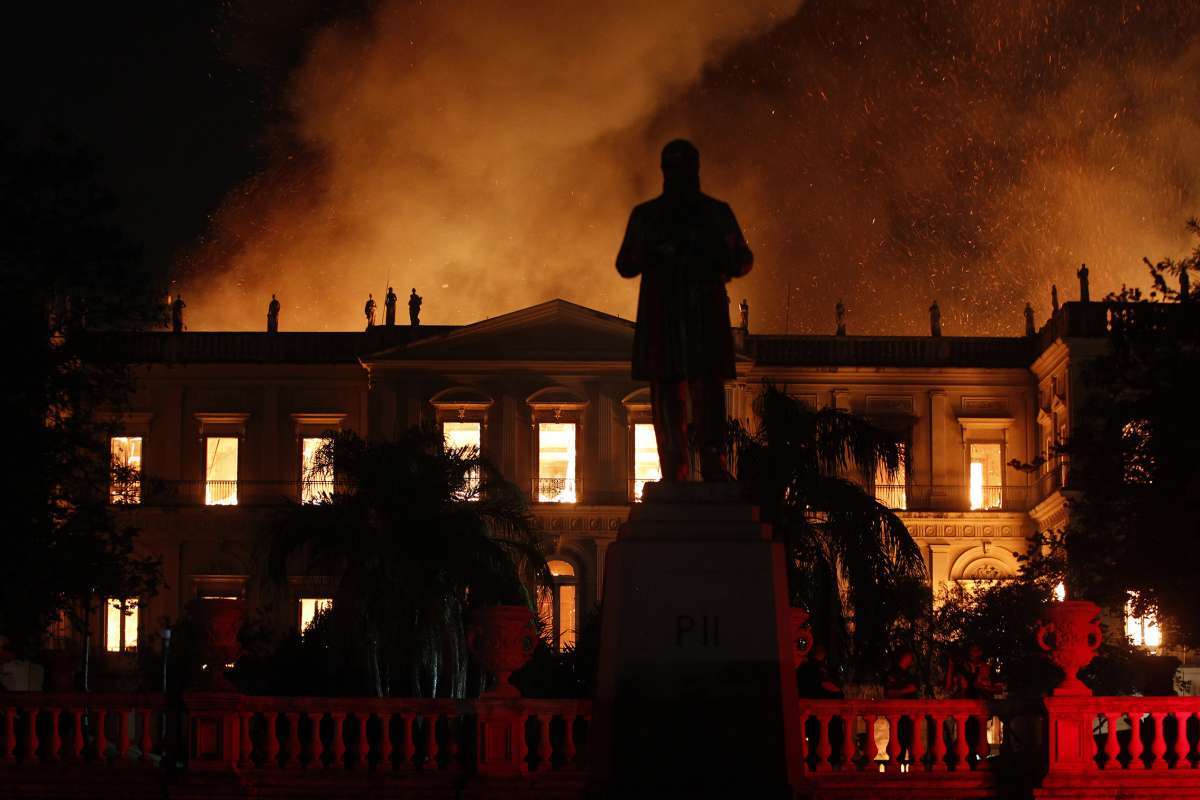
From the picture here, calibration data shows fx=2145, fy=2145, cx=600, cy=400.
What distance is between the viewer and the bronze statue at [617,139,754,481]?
1322 cm

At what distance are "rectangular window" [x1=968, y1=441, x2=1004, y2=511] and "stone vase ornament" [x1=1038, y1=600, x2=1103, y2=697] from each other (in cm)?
4394

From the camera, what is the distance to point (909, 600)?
109 feet

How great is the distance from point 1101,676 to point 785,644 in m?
23.4

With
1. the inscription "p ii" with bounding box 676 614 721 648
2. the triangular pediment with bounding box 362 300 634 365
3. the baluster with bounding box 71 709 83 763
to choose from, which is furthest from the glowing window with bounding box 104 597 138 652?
the inscription "p ii" with bounding box 676 614 721 648

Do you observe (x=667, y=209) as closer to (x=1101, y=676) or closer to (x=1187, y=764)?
(x=1187, y=764)

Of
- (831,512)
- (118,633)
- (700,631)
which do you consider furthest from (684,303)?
(118,633)

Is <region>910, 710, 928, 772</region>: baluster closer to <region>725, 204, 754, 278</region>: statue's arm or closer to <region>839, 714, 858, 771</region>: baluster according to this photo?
<region>839, 714, 858, 771</region>: baluster

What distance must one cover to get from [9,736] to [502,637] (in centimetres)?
458

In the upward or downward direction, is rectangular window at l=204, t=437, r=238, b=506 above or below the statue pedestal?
above

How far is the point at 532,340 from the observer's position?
59.2m

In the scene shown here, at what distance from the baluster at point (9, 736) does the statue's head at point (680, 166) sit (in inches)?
328

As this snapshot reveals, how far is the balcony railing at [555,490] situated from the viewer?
193 ft

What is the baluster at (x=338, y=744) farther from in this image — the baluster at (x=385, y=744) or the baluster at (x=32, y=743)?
the baluster at (x=32, y=743)

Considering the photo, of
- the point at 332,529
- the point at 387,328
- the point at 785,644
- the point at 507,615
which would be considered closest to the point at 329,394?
the point at 387,328
